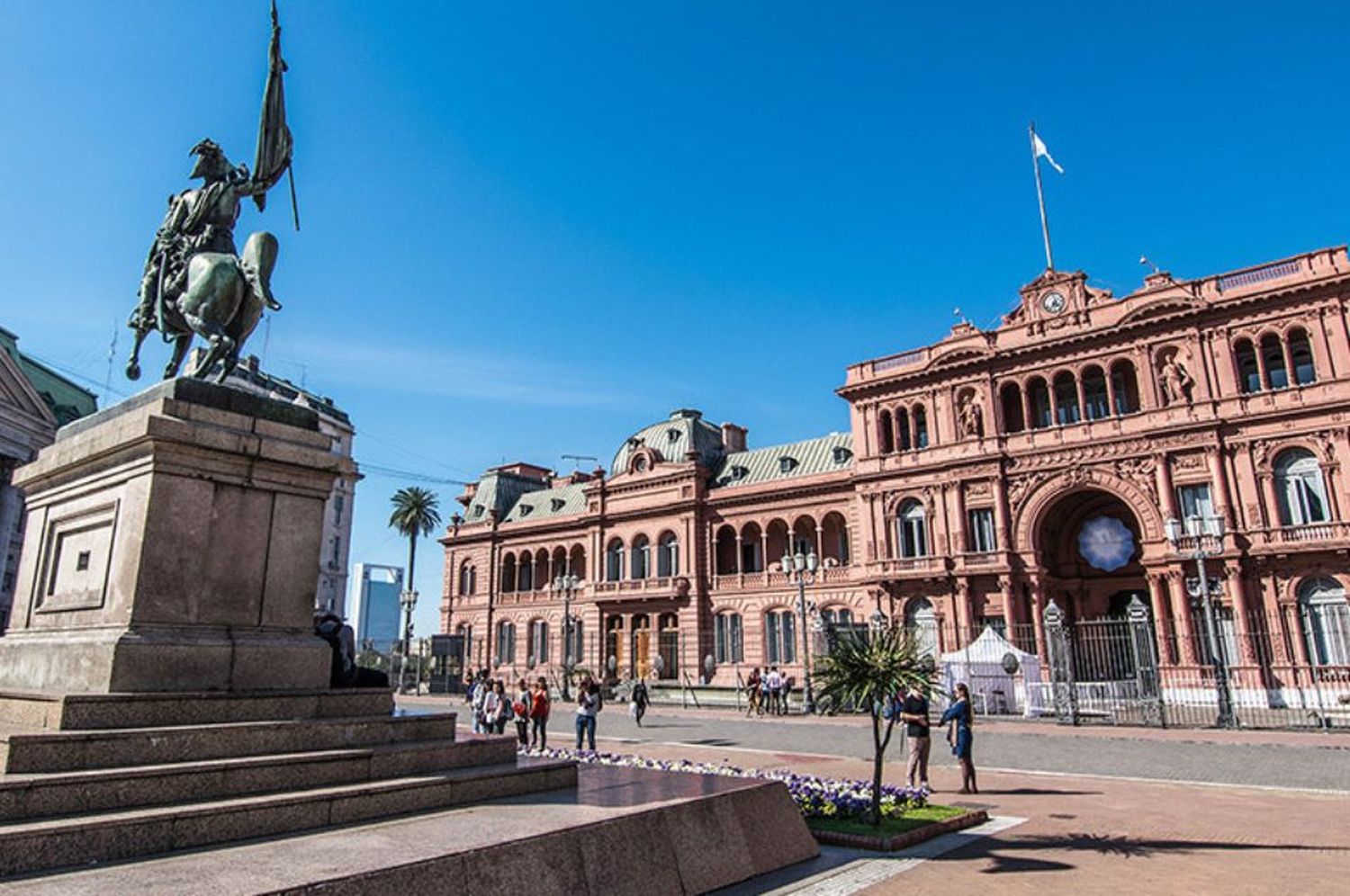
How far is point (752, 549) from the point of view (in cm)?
4638

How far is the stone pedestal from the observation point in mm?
5992

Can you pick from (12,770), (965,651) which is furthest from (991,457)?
(12,770)

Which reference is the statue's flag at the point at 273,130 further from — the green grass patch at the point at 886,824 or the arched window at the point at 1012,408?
the arched window at the point at 1012,408

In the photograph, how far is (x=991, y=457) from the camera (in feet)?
118

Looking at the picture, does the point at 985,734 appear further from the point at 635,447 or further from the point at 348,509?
the point at 348,509

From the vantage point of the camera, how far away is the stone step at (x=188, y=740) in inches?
187

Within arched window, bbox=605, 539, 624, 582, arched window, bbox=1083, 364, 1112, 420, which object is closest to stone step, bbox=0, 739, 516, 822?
arched window, bbox=1083, 364, 1112, 420

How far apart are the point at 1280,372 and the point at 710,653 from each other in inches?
1133

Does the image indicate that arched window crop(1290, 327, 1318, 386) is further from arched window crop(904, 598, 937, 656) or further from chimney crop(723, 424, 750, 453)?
chimney crop(723, 424, 750, 453)

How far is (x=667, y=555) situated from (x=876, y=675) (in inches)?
1514

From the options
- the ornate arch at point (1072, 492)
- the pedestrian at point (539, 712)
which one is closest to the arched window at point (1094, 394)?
the ornate arch at point (1072, 492)

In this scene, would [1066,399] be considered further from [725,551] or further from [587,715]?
[587,715]

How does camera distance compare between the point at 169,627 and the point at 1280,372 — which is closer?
the point at 169,627

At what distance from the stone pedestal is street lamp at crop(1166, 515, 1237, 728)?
24043 millimetres
